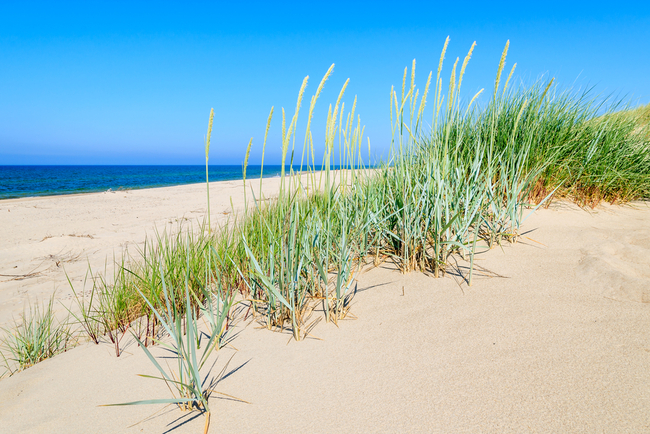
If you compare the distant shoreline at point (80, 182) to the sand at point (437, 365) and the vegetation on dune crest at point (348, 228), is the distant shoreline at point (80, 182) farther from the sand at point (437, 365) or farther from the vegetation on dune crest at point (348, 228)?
the sand at point (437, 365)

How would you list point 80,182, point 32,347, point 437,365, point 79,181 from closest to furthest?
point 437,365
point 32,347
point 80,182
point 79,181

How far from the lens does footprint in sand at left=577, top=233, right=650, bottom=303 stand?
1448mm

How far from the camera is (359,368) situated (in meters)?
1.20

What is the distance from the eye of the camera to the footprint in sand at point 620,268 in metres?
1.45

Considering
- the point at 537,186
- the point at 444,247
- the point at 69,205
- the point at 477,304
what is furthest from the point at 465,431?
the point at 69,205

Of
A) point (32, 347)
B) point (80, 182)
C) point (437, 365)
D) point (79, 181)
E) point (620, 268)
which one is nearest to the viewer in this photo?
point (437, 365)

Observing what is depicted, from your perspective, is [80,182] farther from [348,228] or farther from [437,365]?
Result: [437,365]

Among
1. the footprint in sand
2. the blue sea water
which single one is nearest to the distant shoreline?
the blue sea water

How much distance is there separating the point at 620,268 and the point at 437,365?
120cm

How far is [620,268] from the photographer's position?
1.64 meters

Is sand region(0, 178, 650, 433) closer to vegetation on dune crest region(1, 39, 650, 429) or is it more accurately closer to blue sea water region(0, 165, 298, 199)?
vegetation on dune crest region(1, 39, 650, 429)

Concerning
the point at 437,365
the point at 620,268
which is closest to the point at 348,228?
the point at 437,365

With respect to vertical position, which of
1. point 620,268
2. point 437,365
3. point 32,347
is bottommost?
point 32,347

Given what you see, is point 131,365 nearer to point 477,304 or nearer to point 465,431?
point 465,431
